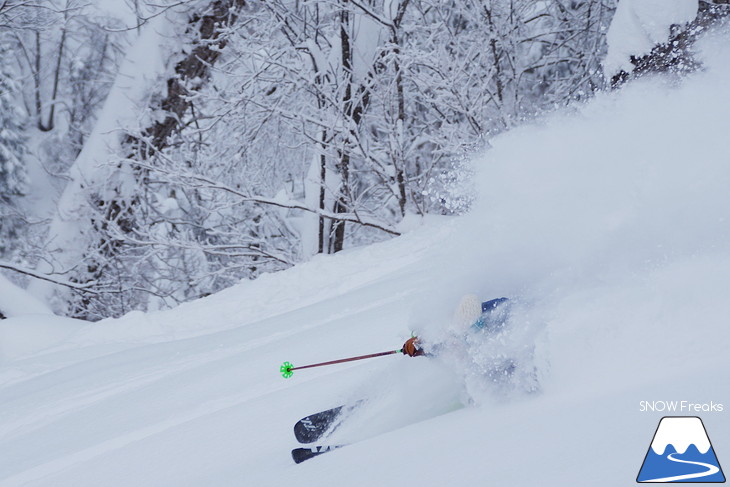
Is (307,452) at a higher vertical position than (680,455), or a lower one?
higher

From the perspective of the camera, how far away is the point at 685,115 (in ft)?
11.2

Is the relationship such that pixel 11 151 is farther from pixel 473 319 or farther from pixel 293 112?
pixel 473 319

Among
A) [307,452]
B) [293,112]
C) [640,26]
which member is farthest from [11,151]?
[307,452]

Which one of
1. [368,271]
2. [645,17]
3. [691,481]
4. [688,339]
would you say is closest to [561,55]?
[645,17]

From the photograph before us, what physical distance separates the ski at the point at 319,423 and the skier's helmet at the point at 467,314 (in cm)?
62

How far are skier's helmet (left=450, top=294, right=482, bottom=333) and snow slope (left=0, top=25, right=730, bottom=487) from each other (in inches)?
4.1

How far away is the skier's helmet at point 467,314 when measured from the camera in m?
2.68

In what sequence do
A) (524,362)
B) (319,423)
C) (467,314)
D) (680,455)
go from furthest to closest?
(319,423)
(467,314)
(524,362)
(680,455)

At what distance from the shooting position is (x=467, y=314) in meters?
2.68

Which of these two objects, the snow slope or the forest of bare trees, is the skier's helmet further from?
the forest of bare trees

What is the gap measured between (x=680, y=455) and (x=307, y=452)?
53.4 inches

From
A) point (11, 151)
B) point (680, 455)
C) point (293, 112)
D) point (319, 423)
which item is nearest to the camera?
A: point (680, 455)

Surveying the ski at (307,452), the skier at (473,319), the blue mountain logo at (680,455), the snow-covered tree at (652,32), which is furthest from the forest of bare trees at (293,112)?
the blue mountain logo at (680,455)

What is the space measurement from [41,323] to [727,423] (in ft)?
19.6
